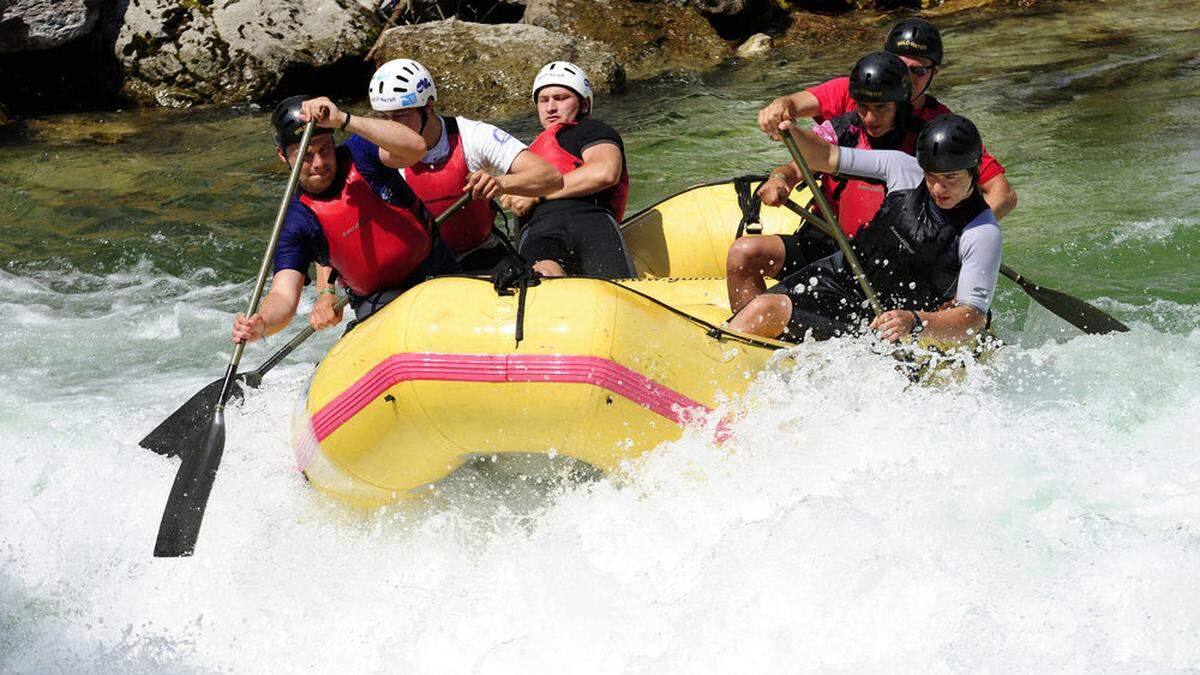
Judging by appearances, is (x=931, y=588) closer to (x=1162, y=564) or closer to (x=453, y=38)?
(x=1162, y=564)

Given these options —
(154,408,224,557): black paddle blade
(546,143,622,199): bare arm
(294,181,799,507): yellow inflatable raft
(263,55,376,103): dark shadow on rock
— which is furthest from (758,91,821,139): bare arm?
(263,55,376,103): dark shadow on rock

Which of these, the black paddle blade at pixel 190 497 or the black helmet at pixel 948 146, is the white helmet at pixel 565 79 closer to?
the black helmet at pixel 948 146

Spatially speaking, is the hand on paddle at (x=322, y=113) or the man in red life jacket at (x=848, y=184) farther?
the man in red life jacket at (x=848, y=184)

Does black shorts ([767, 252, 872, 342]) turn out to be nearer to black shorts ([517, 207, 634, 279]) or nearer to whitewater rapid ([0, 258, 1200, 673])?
whitewater rapid ([0, 258, 1200, 673])

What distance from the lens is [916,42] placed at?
5.24 meters

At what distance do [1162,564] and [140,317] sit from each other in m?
5.71

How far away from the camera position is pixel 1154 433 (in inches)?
187

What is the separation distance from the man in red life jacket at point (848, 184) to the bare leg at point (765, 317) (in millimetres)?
339

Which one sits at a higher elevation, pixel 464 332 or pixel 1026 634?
pixel 464 332

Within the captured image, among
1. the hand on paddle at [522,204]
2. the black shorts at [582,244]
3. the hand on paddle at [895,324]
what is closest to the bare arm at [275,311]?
the black shorts at [582,244]

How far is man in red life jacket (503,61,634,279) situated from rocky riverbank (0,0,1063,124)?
5.17 metres

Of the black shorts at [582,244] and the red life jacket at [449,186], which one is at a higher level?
the red life jacket at [449,186]

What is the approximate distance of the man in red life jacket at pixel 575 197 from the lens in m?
5.34

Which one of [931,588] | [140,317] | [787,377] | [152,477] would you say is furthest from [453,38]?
[931,588]
